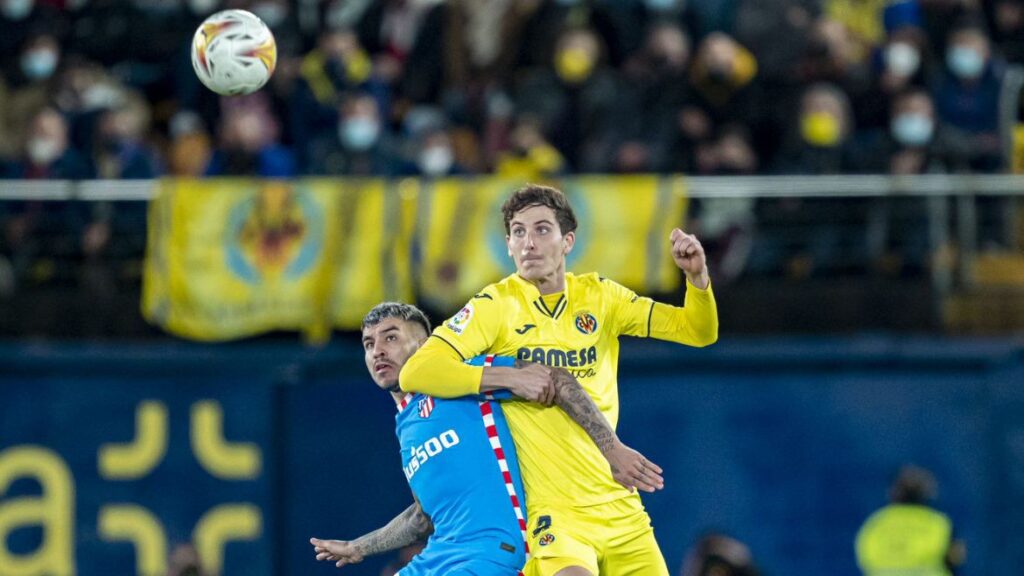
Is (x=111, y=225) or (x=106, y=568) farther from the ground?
(x=111, y=225)

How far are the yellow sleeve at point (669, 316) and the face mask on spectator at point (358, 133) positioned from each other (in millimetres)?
6965

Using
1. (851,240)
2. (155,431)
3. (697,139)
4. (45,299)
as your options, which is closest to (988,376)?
(851,240)

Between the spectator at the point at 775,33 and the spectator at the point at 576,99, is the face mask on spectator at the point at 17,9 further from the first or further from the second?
the spectator at the point at 775,33

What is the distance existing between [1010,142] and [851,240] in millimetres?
1572

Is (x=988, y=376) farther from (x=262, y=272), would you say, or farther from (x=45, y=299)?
(x=45, y=299)

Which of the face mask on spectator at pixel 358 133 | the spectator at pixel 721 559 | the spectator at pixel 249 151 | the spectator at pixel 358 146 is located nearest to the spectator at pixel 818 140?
the spectator at pixel 721 559

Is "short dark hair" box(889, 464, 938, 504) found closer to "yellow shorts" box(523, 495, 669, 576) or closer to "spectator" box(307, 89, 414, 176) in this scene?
"spectator" box(307, 89, 414, 176)

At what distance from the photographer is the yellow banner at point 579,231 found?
14305 millimetres

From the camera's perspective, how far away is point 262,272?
48.0 feet

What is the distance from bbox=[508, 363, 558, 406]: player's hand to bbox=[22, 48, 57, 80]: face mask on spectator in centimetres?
967

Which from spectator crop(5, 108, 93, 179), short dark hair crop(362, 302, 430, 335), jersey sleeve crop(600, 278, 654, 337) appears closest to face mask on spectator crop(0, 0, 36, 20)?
spectator crop(5, 108, 93, 179)

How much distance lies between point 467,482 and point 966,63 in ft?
27.3

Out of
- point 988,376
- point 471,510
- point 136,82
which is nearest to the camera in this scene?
point 471,510

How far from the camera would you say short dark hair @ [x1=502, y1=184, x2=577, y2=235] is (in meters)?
8.44
